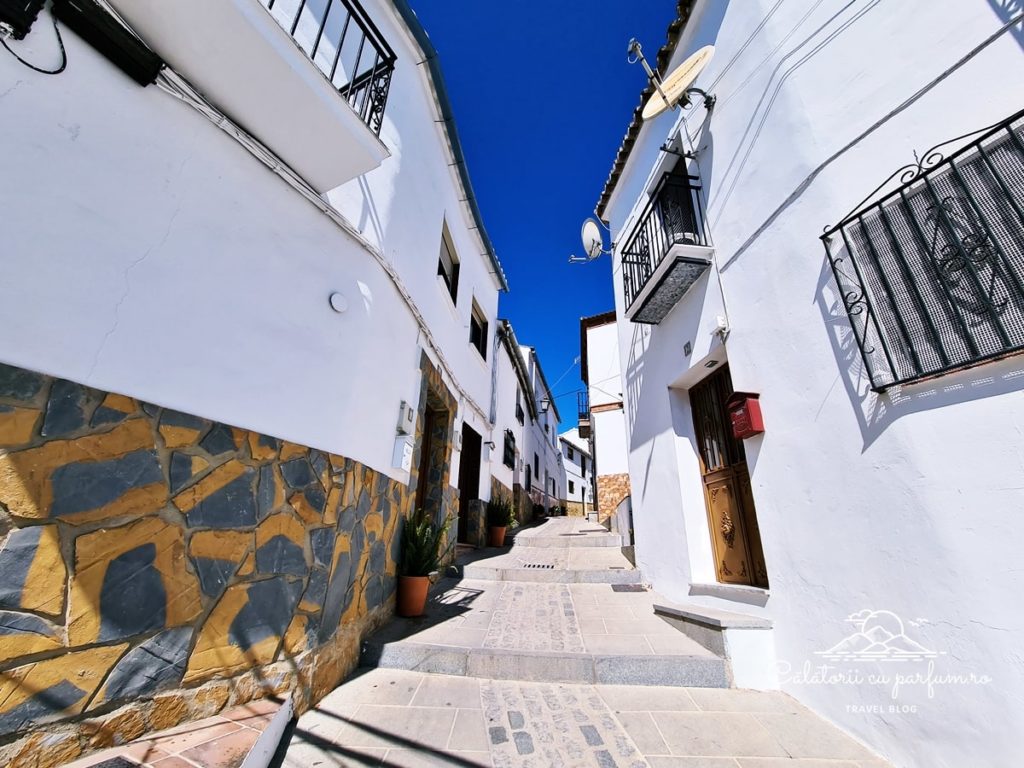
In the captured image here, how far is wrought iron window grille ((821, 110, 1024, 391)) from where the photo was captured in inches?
71.1

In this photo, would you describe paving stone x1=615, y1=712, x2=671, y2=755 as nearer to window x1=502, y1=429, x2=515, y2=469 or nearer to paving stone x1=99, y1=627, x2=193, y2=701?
paving stone x1=99, y1=627, x2=193, y2=701

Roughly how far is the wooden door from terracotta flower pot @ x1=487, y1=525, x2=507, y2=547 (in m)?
4.02

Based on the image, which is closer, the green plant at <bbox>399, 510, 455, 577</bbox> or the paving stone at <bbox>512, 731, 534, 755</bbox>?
the paving stone at <bbox>512, 731, 534, 755</bbox>

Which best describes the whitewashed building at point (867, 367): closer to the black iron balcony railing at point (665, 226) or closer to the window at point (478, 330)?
the black iron balcony railing at point (665, 226)

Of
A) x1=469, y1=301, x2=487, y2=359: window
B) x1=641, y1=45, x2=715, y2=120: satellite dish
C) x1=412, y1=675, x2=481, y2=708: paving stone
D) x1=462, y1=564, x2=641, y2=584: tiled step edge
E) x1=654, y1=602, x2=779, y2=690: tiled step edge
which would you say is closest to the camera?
x1=412, y1=675, x2=481, y2=708: paving stone

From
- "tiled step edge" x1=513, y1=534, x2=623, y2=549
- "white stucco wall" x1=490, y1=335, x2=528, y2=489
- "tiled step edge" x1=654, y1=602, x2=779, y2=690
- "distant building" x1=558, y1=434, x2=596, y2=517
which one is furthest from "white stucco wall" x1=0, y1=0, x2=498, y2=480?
"distant building" x1=558, y1=434, x2=596, y2=517

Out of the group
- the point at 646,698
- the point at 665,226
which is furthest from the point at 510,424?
the point at 646,698

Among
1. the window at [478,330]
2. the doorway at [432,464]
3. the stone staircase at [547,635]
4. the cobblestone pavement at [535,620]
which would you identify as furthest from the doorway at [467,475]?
the cobblestone pavement at [535,620]

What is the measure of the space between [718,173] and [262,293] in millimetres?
3999

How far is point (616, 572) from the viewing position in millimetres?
4434

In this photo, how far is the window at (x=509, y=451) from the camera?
914cm

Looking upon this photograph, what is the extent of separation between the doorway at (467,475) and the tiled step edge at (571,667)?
4080 mm

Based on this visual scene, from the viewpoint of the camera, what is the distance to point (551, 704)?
2.23 meters

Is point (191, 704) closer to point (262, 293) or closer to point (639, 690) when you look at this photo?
point (262, 293)
